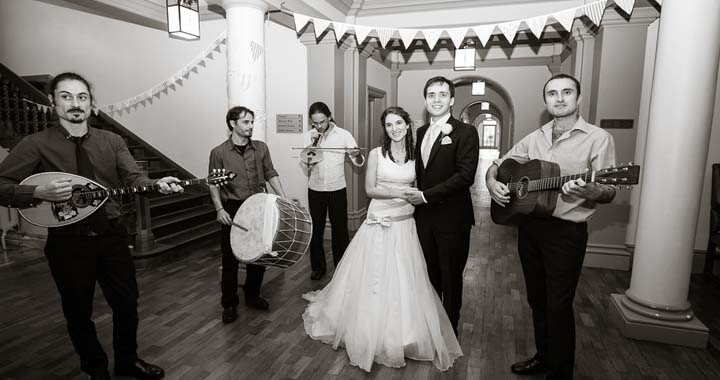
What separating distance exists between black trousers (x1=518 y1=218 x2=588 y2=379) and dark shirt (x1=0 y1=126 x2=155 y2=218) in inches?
80.7

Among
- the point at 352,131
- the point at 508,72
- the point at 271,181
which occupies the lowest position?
the point at 271,181

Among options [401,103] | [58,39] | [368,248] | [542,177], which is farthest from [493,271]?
[58,39]

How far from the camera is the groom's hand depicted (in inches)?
92.4

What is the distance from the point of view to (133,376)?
240 centimetres

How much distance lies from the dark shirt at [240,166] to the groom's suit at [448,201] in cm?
133

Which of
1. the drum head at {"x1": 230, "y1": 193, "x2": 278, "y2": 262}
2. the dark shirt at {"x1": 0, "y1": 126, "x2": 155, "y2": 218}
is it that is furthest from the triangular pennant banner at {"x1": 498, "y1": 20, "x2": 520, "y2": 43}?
the dark shirt at {"x1": 0, "y1": 126, "x2": 155, "y2": 218}

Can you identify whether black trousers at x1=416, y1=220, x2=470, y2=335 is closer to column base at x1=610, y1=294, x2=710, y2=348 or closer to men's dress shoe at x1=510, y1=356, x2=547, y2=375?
men's dress shoe at x1=510, y1=356, x2=547, y2=375

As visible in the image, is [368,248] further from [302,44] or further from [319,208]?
[302,44]

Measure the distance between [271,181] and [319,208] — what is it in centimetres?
94

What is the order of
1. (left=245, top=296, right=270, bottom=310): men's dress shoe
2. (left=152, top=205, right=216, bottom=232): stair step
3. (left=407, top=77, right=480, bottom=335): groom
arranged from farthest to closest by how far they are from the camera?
(left=152, top=205, right=216, bottom=232): stair step
(left=245, top=296, right=270, bottom=310): men's dress shoe
(left=407, top=77, right=480, bottom=335): groom

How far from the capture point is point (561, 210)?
2031 millimetres

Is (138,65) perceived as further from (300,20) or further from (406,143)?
(406,143)

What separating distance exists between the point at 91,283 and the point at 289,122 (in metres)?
3.91

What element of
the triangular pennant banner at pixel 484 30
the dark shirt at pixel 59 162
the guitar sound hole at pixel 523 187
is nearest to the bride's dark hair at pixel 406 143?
the guitar sound hole at pixel 523 187
